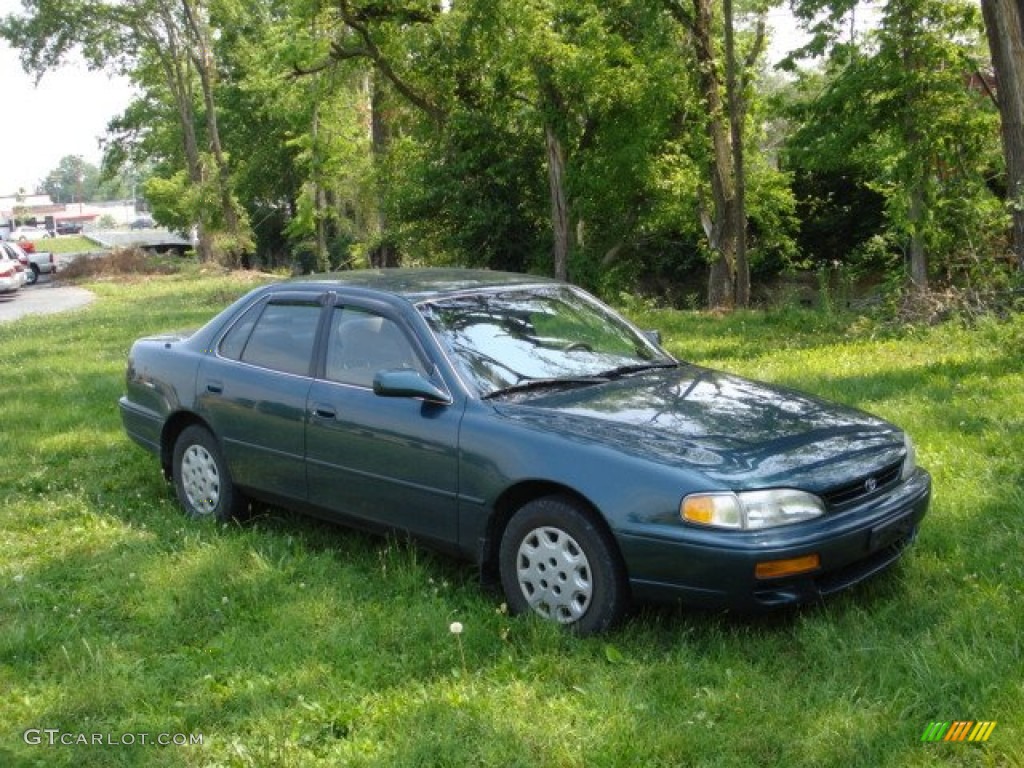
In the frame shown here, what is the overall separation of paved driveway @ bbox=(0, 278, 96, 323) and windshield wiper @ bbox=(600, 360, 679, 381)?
75.7 feet

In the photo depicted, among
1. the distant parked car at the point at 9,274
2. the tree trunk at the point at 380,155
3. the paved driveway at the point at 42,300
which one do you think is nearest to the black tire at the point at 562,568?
the tree trunk at the point at 380,155

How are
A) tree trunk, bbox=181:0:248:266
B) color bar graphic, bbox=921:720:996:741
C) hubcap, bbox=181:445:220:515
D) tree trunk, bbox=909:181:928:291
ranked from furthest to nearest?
tree trunk, bbox=181:0:248:266
tree trunk, bbox=909:181:928:291
hubcap, bbox=181:445:220:515
color bar graphic, bbox=921:720:996:741

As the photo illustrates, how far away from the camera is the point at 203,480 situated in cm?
636

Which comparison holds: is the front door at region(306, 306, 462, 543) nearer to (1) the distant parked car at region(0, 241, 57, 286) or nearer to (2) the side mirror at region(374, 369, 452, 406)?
(2) the side mirror at region(374, 369, 452, 406)

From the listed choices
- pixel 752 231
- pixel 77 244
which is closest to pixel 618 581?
pixel 752 231

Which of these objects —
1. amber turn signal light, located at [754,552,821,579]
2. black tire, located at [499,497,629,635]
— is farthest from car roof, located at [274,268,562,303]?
amber turn signal light, located at [754,552,821,579]

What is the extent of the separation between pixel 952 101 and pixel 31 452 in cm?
1339

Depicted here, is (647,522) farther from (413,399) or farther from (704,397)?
(413,399)

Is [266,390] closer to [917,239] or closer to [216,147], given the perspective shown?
[917,239]

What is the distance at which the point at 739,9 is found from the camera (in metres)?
19.3

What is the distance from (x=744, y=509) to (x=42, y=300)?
105ft

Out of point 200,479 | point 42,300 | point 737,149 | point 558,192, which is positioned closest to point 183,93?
point 42,300

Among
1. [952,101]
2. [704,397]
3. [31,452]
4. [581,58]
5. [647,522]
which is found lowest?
[31,452]

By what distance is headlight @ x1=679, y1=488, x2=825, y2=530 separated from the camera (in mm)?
3986
